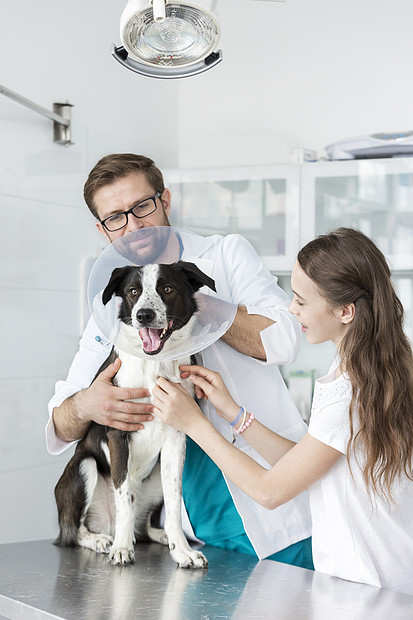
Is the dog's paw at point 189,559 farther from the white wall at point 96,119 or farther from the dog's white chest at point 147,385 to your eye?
the white wall at point 96,119

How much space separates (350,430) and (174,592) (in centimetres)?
41

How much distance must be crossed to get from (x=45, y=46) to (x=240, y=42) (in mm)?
1027

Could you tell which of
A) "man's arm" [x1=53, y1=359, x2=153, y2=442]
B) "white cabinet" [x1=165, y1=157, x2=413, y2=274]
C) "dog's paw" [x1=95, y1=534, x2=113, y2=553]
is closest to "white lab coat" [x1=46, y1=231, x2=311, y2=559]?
"man's arm" [x1=53, y1=359, x2=153, y2=442]

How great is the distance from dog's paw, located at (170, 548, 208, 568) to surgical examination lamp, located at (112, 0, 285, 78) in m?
0.88

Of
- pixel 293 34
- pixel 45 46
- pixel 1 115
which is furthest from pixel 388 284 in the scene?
pixel 293 34

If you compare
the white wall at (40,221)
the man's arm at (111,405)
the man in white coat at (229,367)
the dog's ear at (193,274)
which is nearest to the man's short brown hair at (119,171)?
the man in white coat at (229,367)

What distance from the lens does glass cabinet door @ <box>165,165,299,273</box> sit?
113 inches

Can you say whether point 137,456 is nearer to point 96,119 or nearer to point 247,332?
point 247,332

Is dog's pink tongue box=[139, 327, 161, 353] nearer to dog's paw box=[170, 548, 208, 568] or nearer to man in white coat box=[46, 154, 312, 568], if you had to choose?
man in white coat box=[46, 154, 312, 568]

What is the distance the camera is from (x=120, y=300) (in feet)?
4.01

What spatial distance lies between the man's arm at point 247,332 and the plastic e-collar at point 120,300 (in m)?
0.08

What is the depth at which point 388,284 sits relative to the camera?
1.27 m

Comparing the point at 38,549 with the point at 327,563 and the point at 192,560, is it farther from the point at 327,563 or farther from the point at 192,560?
the point at 327,563

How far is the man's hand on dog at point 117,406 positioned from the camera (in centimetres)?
127
